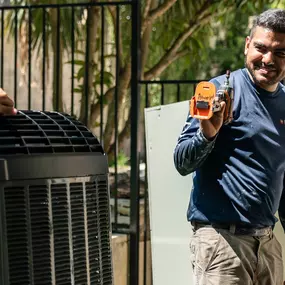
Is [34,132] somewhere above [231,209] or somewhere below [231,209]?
above

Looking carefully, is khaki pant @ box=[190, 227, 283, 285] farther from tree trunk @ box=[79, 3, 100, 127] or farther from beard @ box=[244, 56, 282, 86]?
tree trunk @ box=[79, 3, 100, 127]

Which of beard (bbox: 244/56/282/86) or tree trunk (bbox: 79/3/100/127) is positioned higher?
beard (bbox: 244/56/282/86)

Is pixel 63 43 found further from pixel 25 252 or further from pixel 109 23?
pixel 25 252

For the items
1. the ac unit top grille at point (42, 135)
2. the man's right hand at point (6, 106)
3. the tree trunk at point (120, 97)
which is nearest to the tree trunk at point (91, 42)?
the tree trunk at point (120, 97)

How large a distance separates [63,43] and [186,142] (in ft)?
13.1

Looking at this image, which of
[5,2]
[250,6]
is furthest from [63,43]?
[250,6]

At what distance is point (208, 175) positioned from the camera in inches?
130

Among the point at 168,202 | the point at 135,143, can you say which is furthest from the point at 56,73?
the point at 168,202

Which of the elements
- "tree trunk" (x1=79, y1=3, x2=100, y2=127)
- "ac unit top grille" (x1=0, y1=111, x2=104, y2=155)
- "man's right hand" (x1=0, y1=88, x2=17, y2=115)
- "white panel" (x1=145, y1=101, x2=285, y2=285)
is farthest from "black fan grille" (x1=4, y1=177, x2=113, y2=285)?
"tree trunk" (x1=79, y1=3, x2=100, y2=127)

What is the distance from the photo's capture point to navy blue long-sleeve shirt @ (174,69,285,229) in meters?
3.25

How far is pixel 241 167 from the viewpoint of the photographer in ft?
10.7

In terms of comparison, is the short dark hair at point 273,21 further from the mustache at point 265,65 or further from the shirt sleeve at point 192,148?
the shirt sleeve at point 192,148

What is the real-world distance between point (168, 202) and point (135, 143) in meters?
1.00

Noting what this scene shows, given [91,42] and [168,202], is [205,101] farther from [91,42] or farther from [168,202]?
[91,42]
